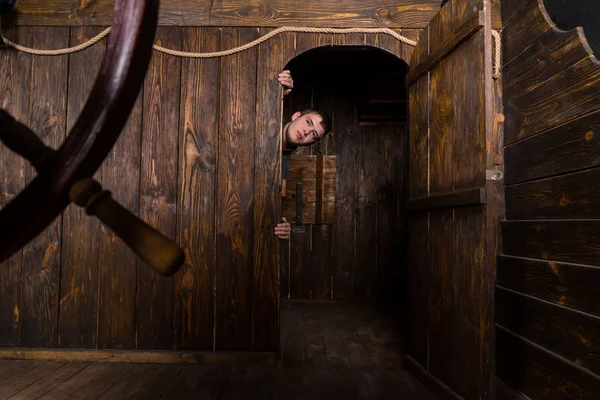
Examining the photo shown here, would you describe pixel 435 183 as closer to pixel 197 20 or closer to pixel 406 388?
pixel 406 388

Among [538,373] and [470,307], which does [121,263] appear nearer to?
[470,307]

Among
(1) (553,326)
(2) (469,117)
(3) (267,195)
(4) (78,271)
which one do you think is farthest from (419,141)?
(4) (78,271)

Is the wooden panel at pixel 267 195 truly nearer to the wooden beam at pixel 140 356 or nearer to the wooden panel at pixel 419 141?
the wooden beam at pixel 140 356

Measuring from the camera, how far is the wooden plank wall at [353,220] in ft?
13.6

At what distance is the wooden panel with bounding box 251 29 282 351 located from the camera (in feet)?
7.39

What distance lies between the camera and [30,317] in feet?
7.47

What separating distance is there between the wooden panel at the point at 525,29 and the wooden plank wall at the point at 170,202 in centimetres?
55

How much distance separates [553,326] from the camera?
1512 mm

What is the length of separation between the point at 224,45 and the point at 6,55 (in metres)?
1.29

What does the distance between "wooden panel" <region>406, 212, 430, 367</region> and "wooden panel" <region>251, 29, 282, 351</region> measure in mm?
750

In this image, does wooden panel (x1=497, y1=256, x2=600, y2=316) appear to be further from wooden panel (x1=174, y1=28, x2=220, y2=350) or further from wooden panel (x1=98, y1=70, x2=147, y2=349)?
wooden panel (x1=98, y1=70, x2=147, y2=349)

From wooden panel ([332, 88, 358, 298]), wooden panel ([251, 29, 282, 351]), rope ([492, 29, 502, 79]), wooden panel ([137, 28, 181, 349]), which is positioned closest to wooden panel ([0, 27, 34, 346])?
wooden panel ([137, 28, 181, 349])

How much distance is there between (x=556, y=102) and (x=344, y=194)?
273cm

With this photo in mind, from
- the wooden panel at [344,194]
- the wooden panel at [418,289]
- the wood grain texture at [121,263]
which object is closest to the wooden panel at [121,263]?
the wood grain texture at [121,263]
